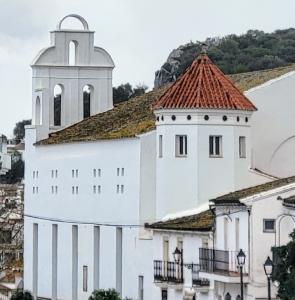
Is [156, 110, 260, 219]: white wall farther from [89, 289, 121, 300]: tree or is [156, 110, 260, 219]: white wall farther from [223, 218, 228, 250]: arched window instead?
[223, 218, 228, 250]: arched window

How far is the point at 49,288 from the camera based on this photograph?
269 ft

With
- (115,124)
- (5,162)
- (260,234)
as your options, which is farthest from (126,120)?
(5,162)

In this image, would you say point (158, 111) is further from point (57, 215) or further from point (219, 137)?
point (57, 215)

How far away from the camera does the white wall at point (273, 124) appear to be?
70438 millimetres

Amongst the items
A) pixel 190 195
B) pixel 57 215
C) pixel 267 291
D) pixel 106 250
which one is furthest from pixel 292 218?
pixel 57 215

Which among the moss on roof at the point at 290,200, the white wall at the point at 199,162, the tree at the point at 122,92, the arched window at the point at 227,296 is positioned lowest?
the arched window at the point at 227,296

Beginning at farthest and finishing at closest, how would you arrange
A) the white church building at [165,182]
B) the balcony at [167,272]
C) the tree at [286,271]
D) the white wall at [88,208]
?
the white wall at [88,208]
the balcony at [167,272]
the white church building at [165,182]
the tree at [286,271]

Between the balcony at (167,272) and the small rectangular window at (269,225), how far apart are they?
349 inches

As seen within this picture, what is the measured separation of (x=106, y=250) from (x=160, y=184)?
5.70 meters

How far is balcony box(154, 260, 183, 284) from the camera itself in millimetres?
65062

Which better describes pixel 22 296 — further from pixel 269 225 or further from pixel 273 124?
pixel 269 225

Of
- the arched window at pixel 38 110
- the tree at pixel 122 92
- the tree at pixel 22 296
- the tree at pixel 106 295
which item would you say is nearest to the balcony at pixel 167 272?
the tree at pixel 106 295

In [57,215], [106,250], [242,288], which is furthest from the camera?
[57,215]

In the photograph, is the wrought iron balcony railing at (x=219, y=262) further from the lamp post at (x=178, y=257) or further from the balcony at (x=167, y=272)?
the balcony at (x=167, y=272)
